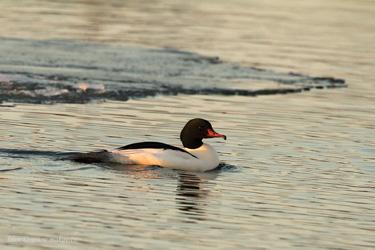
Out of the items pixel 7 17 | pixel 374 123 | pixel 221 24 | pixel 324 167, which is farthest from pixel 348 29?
pixel 324 167

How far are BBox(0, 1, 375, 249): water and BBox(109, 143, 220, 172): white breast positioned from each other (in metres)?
0.19

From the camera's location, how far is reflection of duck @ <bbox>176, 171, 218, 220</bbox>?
10703 mm

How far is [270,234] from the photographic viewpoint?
967 cm

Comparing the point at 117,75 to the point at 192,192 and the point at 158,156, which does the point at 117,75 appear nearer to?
the point at 158,156

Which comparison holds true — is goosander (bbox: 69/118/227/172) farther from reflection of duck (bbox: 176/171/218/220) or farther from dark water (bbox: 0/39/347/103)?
dark water (bbox: 0/39/347/103)

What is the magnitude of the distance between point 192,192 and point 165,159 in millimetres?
1480

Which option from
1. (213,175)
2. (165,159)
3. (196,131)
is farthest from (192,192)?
(196,131)

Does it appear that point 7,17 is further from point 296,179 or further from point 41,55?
point 296,179

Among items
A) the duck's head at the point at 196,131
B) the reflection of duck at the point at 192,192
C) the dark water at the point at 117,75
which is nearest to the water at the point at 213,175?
the reflection of duck at the point at 192,192

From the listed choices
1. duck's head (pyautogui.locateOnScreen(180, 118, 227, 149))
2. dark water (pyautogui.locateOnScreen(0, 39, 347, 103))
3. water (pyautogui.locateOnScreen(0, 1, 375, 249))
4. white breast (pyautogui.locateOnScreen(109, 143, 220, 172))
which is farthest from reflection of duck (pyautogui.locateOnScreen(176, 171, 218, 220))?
dark water (pyautogui.locateOnScreen(0, 39, 347, 103))

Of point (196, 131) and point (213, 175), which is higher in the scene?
point (196, 131)

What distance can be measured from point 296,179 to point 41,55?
1464 centimetres

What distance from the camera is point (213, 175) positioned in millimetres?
13156

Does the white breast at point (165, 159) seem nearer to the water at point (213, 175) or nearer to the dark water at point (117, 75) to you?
the water at point (213, 175)
